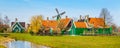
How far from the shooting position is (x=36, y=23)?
109 m

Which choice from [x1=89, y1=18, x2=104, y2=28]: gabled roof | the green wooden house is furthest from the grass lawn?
the green wooden house

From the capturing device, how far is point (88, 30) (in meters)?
104

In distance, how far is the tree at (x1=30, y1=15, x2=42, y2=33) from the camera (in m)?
106

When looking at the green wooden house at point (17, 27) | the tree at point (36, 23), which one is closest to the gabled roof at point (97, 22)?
the tree at point (36, 23)

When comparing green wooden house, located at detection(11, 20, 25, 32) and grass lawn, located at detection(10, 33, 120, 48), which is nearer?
grass lawn, located at detection(10, 33, 120, 48)

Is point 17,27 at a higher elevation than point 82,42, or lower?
higher

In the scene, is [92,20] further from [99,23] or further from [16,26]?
[16,26]

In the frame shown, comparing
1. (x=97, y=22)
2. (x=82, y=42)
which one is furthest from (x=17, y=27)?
(x=82, y=42)

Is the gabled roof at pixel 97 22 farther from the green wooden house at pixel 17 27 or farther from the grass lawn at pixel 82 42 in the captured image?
the grass lawn at pixel 82 42

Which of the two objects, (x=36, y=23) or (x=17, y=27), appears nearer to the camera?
(x=36, y=23)

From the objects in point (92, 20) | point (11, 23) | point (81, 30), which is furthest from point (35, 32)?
point (11, 23)

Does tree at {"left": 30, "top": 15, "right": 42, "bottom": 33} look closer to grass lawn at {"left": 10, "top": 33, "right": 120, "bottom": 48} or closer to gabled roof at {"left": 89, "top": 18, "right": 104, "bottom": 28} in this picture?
gabled roof at {"left": 89, "top": 18, "right": 104, "bottom": 28}

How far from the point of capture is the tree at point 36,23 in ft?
349

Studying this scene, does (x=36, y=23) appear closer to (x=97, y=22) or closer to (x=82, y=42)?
(x=97, y=22)
